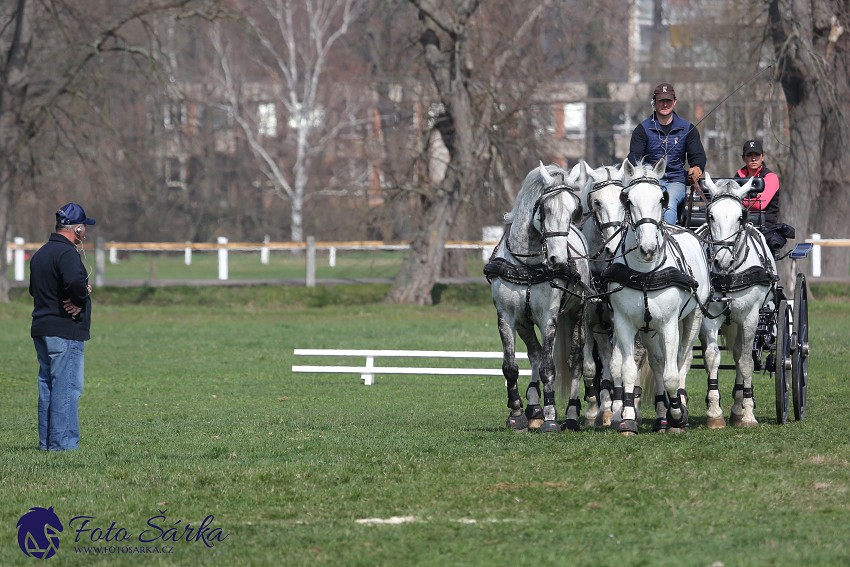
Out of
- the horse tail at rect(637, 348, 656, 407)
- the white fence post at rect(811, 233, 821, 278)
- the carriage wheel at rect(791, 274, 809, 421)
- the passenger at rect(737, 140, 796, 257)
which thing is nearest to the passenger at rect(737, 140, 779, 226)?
the passenger at rect(737, 140, 796, 257)

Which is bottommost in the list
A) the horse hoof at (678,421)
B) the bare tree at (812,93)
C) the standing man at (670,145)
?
the horse hoof at (678,421)

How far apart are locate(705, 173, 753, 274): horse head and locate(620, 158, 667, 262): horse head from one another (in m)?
1.04

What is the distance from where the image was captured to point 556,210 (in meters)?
10.6

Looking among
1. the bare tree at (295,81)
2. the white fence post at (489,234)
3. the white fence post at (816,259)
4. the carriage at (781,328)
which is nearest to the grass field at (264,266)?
the white fence post at (489,234)

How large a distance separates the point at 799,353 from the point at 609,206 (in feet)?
8.25

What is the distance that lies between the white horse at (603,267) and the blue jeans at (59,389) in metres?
4.33

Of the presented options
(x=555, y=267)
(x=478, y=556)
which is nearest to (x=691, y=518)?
(x=478, y=556)

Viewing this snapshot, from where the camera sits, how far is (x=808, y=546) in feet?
23.1

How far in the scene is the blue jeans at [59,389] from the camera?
34.8ft

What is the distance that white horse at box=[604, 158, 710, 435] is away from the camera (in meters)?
10.4

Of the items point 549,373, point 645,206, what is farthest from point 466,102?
point 645,206

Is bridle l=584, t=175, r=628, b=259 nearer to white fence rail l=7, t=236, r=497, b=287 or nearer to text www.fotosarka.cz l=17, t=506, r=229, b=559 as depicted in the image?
text www.fotosarka.cz l=17, t=506, r=229, b=559

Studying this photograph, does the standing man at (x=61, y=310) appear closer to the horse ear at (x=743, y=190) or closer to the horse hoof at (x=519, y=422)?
the horse hoof at (x=519, y=422)

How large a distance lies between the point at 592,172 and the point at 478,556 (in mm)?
4807
